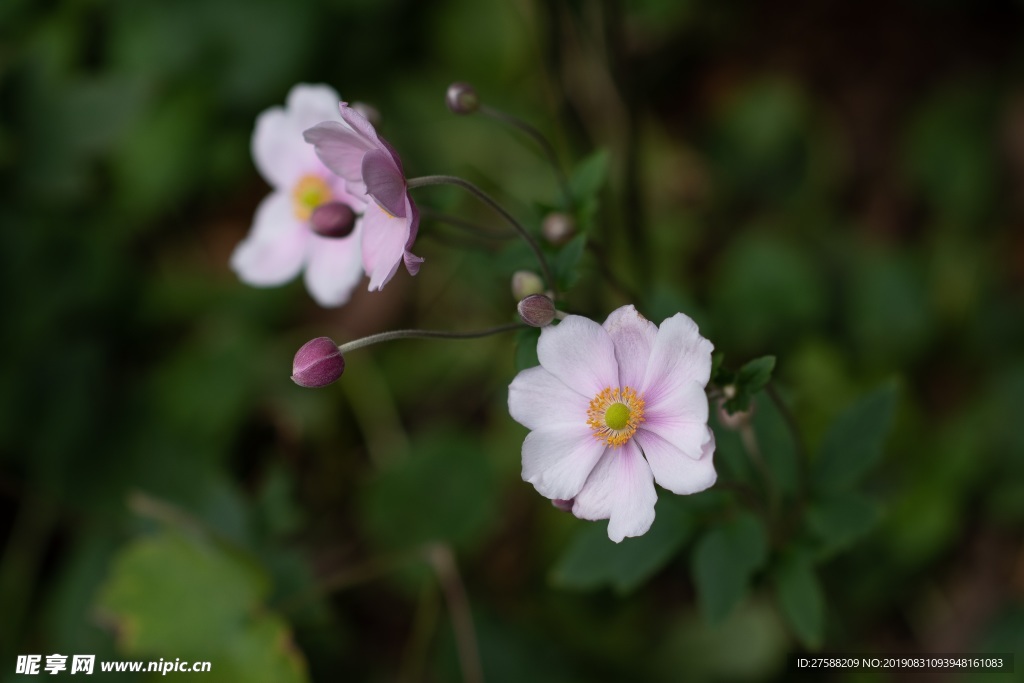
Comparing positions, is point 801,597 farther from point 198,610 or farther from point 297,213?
point 198,610

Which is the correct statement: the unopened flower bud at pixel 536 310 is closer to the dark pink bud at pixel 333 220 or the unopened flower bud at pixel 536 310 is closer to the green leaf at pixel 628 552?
the dark pink bud at pixel 333 220

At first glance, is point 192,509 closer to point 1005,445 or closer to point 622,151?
point 622,151

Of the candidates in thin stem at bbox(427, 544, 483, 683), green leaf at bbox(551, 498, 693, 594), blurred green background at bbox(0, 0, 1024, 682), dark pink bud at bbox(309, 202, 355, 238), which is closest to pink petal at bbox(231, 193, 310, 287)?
dark pink bud at bbox(309, 202, 355, 238)

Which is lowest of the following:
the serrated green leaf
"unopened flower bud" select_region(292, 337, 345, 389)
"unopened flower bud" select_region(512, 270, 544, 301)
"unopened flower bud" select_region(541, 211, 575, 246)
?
the serrated green leaf

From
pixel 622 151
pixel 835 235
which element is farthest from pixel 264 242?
pixel 835 235

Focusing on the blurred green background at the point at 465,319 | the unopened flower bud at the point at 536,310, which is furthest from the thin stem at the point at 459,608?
the unopened flower bud at the point at 536,310

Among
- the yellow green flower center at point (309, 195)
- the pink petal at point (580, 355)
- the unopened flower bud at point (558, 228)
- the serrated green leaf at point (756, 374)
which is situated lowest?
the serrated green leaf at point (756, 374)

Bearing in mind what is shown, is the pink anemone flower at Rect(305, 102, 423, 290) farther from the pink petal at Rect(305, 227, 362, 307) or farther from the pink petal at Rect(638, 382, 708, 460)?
the pink petal at Rect(638, 382, 708, 460)
